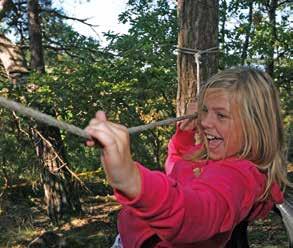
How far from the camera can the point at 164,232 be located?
119 cm

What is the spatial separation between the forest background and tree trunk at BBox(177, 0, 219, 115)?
171 cm

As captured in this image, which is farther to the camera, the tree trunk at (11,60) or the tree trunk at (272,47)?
the tree trunk at (272,47)

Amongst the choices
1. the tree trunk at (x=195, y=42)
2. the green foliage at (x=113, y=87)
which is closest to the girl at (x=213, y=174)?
the tree trunk at (x=195, y=42)

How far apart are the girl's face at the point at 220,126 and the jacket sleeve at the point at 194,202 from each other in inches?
5.5

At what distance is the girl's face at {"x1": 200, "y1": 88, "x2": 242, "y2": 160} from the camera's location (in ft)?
5.53

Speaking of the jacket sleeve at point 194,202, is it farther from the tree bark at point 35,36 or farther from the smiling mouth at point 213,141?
the tree bark at point 35,36

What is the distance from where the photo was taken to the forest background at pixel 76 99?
6.68 metres

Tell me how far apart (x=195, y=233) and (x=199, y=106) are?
0.70 meters

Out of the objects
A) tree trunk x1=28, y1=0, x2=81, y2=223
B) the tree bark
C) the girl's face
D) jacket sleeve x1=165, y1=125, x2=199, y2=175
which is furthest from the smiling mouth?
the tree bark

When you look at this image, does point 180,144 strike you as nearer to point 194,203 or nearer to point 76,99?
point 194,203

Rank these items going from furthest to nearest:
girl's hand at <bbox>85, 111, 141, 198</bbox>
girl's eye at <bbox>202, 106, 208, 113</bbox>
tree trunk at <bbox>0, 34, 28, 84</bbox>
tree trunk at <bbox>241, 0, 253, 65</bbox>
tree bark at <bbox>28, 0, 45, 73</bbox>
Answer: tree trunk at <bbox>241, 0, 253, 65</bbox> → tree bark at <bbox>28, 0, 45, 73</bbox> → tree trunk at <bbox>0, 34, 28, 84</bbox> → girl's eye at <bbox>202, 106, 208, 113</bbox> → girl's hand at <bbox>85, 111, 141, 198</bbox>

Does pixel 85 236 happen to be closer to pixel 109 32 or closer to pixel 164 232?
pixel 109 32

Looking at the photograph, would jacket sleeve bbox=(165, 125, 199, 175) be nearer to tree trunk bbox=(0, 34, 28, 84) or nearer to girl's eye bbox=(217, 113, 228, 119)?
girl's eye bbox=(217, 113, 228, 119)

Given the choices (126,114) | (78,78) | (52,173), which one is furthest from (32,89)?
(52,173)
